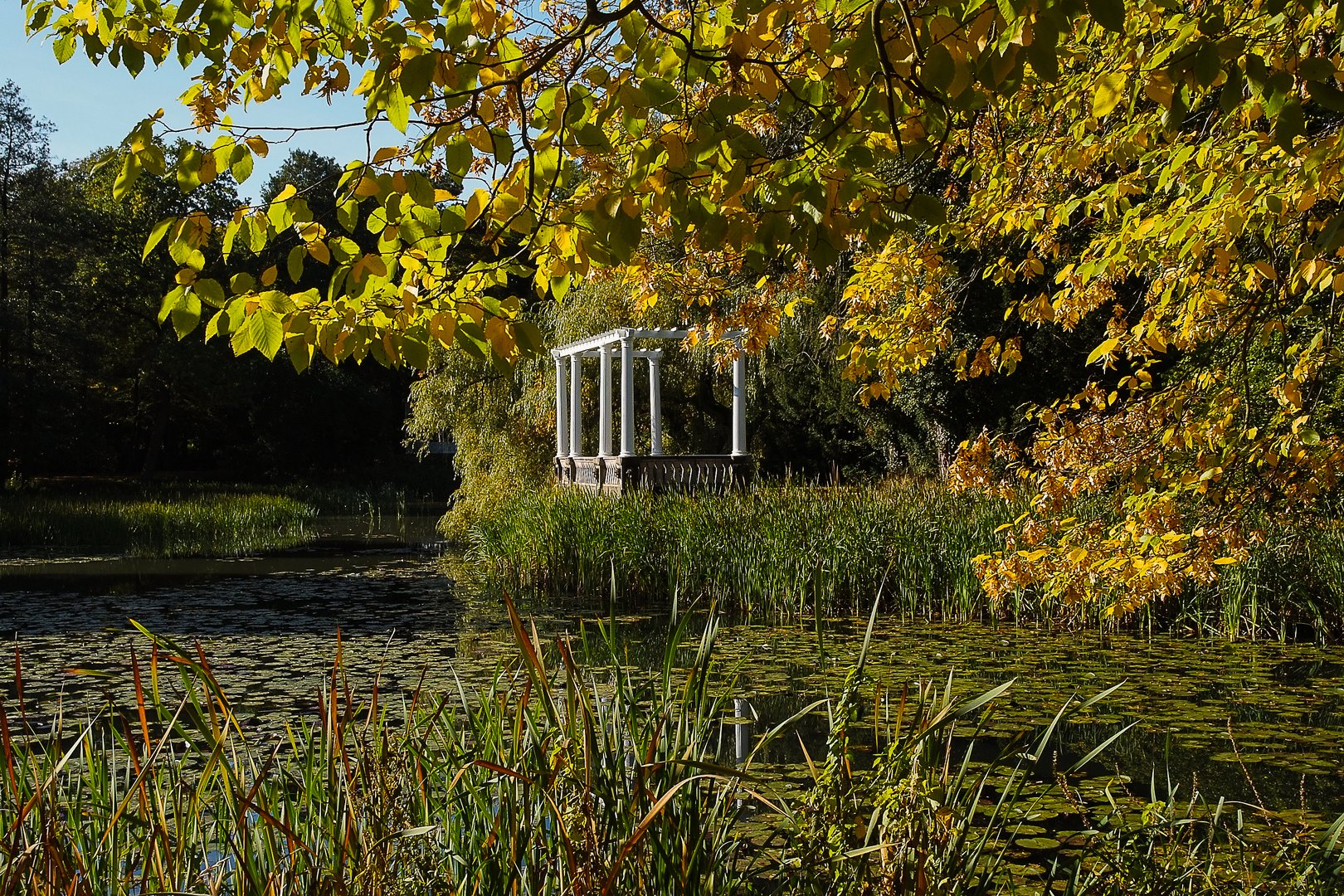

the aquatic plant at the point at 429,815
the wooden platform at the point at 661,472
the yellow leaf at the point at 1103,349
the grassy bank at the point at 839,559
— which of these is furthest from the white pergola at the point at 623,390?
the aquatic plant at the point at 429,815

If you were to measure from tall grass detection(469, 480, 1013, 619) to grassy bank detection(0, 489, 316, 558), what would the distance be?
6475 millimetres

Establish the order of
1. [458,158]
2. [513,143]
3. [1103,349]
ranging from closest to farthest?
[458,158]
[513,143]
[1103,349]

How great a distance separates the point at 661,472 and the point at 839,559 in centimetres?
621

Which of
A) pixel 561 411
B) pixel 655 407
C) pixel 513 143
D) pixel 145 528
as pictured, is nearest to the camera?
pixel 513 143

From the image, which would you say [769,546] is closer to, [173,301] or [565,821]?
[565,821]

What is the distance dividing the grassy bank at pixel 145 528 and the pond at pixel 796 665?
5.25 metres

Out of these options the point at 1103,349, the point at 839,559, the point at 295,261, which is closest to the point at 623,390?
the point at 839,559

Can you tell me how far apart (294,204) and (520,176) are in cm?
49

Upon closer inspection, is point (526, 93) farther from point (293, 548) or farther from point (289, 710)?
point (293, 548)

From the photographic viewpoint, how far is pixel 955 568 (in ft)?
31.9

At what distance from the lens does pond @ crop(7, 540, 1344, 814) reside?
541 cm

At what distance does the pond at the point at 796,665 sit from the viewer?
17.7 ft

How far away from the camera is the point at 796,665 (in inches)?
303

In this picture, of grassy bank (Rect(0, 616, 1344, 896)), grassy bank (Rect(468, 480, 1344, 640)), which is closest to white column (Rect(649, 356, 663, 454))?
grassy bank (Rect(468, 480, 1344, 640))
